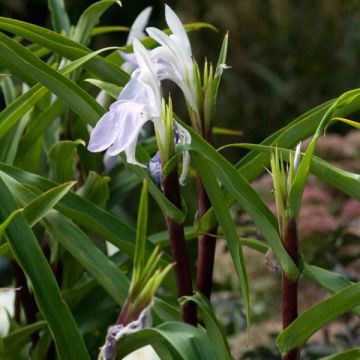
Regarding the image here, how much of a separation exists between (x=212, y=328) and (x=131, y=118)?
205mm

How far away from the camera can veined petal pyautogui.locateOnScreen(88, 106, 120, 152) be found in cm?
81

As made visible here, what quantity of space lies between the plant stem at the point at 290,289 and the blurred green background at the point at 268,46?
3348mm

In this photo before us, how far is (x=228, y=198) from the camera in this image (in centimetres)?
96

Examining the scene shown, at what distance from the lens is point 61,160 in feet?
3.66

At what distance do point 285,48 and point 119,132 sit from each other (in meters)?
3.64

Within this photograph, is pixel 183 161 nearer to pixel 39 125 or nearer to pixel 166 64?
pixel 166 64

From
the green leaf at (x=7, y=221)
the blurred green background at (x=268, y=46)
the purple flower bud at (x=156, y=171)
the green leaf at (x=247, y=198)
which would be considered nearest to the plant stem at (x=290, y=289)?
the green leaf at (x=247, y=198)

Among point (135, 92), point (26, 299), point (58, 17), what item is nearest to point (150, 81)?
point (135, 92)

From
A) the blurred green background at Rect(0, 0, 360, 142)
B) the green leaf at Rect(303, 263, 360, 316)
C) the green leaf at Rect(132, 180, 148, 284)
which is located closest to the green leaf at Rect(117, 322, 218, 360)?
the green leaf at Rect(132, 180, 148, 284)

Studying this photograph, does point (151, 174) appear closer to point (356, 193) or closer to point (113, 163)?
point (356, 193)

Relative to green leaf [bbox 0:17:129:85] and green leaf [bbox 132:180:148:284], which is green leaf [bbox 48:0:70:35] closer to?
green leaf [bbox 0:17:129:85]

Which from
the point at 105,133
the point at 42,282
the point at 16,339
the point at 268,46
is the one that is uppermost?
the point at 105,133

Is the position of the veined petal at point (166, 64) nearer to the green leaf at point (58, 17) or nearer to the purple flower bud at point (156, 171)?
the purple flower bud at point (156, 171)

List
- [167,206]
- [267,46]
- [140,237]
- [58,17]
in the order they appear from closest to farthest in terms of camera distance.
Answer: [140,237]
[167,206]
[58,17]
[267,46]
